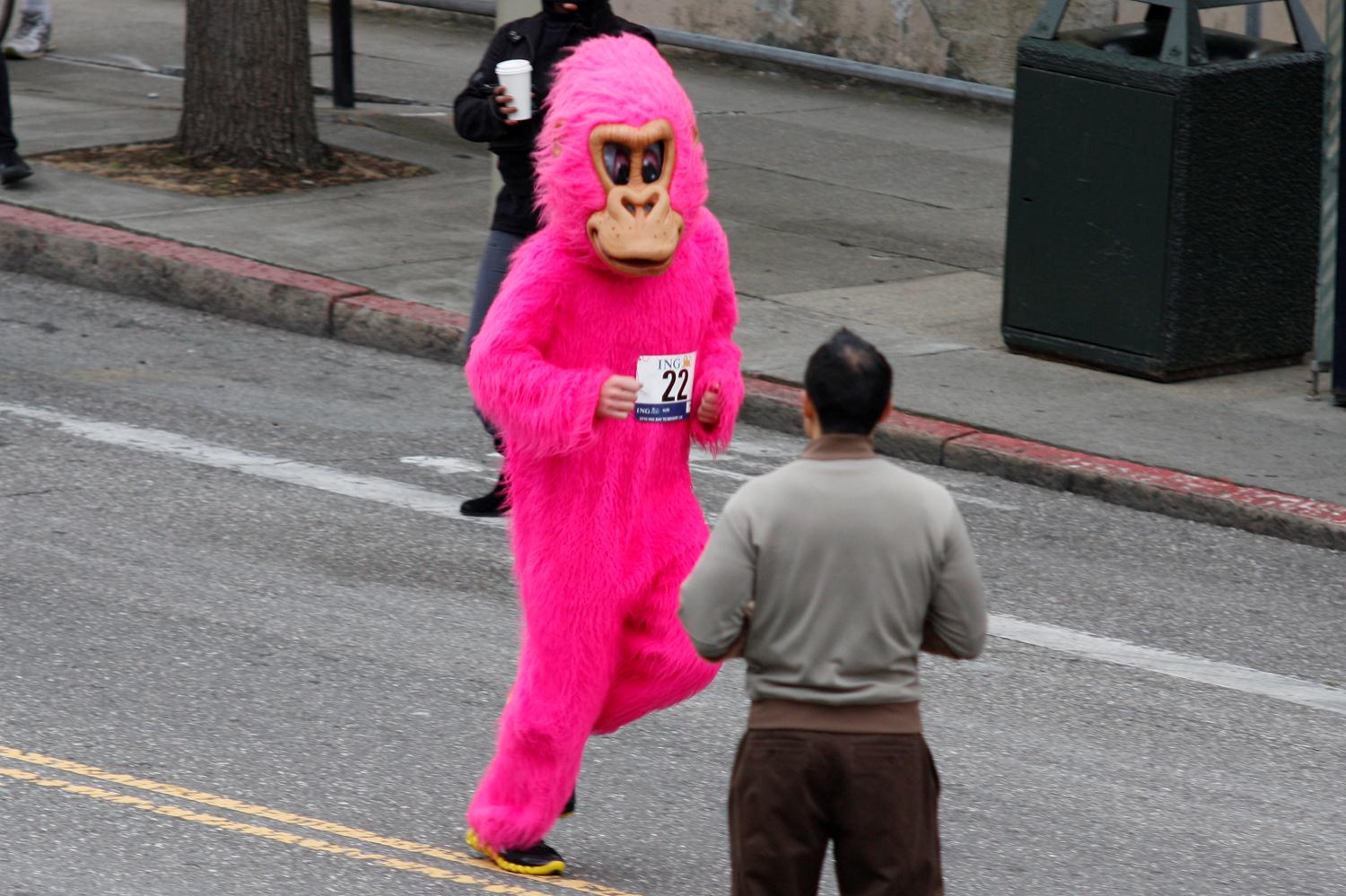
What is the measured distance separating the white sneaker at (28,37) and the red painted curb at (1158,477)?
32.1 feet

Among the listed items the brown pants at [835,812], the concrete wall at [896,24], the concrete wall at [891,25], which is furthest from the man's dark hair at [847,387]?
the concrete wall at [891,25]

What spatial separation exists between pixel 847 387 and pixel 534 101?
3295 mm

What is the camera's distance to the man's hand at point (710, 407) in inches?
175

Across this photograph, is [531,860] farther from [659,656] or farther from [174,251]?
[174,251]

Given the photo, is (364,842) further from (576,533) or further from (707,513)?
(707,513)

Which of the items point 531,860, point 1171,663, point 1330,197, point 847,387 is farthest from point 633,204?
point 1330,197

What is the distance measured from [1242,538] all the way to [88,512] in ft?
13.4

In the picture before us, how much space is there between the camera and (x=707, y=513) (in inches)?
299

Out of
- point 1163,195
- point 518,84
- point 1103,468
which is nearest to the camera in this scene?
point 518,84

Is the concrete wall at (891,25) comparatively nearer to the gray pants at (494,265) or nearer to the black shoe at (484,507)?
the black shoe at (484,507)

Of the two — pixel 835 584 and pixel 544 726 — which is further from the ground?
pixel 835 584

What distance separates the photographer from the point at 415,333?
9711 mm

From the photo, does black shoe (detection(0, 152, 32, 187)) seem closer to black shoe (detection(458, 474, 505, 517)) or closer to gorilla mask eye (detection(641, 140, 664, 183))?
black shoe (detection(458, 474, 505, 517))

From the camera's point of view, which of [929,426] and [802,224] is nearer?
[929,426]
